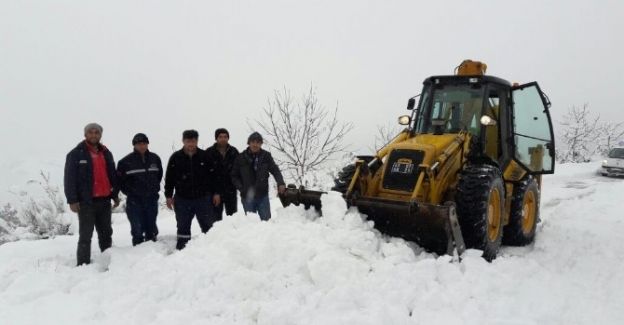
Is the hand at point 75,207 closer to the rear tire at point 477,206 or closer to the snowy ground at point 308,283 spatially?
the snowy ground at point 308,283

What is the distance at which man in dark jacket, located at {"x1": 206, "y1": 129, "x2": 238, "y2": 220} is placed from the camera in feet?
21.4

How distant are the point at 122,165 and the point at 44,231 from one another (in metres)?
4.94

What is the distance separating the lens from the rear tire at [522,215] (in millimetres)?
5938

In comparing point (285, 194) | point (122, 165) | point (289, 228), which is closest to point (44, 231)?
point (122, 165)

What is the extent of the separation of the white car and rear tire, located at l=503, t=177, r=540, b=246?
42.8 feet

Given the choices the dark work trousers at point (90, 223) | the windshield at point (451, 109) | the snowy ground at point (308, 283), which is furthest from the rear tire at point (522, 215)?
the dark work trousers at point (90, 223)

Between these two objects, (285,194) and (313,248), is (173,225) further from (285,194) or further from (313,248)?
(313,248)

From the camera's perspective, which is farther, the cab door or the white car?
the white car

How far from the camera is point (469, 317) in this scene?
3604 mm

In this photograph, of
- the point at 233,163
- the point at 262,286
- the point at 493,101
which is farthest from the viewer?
the point at 233,163

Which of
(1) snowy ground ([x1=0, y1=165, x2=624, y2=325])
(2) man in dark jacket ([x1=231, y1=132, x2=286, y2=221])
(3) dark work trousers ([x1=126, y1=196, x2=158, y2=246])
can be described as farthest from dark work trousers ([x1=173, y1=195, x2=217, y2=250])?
(1) snowy ground ([x1=0, y1=165, x2=624, y2=325])

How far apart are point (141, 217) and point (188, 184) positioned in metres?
0.76

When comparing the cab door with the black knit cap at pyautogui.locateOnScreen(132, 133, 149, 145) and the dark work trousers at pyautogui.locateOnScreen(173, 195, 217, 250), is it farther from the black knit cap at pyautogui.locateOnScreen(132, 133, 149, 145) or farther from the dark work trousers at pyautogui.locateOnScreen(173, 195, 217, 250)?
the black knit cap at pyautogui.locateOnScreen(132, 133, 149, 145)

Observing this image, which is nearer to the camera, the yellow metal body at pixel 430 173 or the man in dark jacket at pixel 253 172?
the yellow metal body at pixel 430 173
